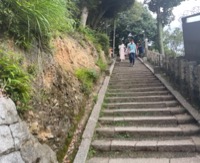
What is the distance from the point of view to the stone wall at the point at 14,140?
2.89 m

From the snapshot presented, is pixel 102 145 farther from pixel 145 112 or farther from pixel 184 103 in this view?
pixel 184 103

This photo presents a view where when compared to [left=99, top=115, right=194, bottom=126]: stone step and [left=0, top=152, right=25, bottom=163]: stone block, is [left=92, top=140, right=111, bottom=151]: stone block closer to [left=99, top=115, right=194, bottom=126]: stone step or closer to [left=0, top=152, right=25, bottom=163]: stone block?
[left=99, top=115, right=194, bottom=126]: stone step

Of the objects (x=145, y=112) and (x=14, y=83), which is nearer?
(x=14, y=83)

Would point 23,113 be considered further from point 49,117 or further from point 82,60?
point 82,60

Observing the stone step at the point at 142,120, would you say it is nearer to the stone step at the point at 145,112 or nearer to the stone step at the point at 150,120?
the stone step at the point at 150,120

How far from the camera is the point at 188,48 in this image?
788 cm

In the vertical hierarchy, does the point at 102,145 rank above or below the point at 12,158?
below

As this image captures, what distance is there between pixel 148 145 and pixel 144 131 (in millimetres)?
594

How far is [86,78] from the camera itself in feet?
25.3

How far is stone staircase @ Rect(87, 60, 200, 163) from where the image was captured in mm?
4750

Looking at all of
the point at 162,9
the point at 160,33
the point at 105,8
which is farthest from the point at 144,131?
the point at 162,9

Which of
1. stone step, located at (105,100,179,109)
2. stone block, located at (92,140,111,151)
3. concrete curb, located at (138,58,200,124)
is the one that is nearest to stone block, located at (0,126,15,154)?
stone block, located at (92,140,111,151)

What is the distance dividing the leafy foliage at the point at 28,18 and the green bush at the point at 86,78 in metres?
2.19

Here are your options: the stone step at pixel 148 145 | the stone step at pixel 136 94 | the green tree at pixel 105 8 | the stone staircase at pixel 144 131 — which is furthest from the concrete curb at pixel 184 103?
the green tree at pixel 105 8
